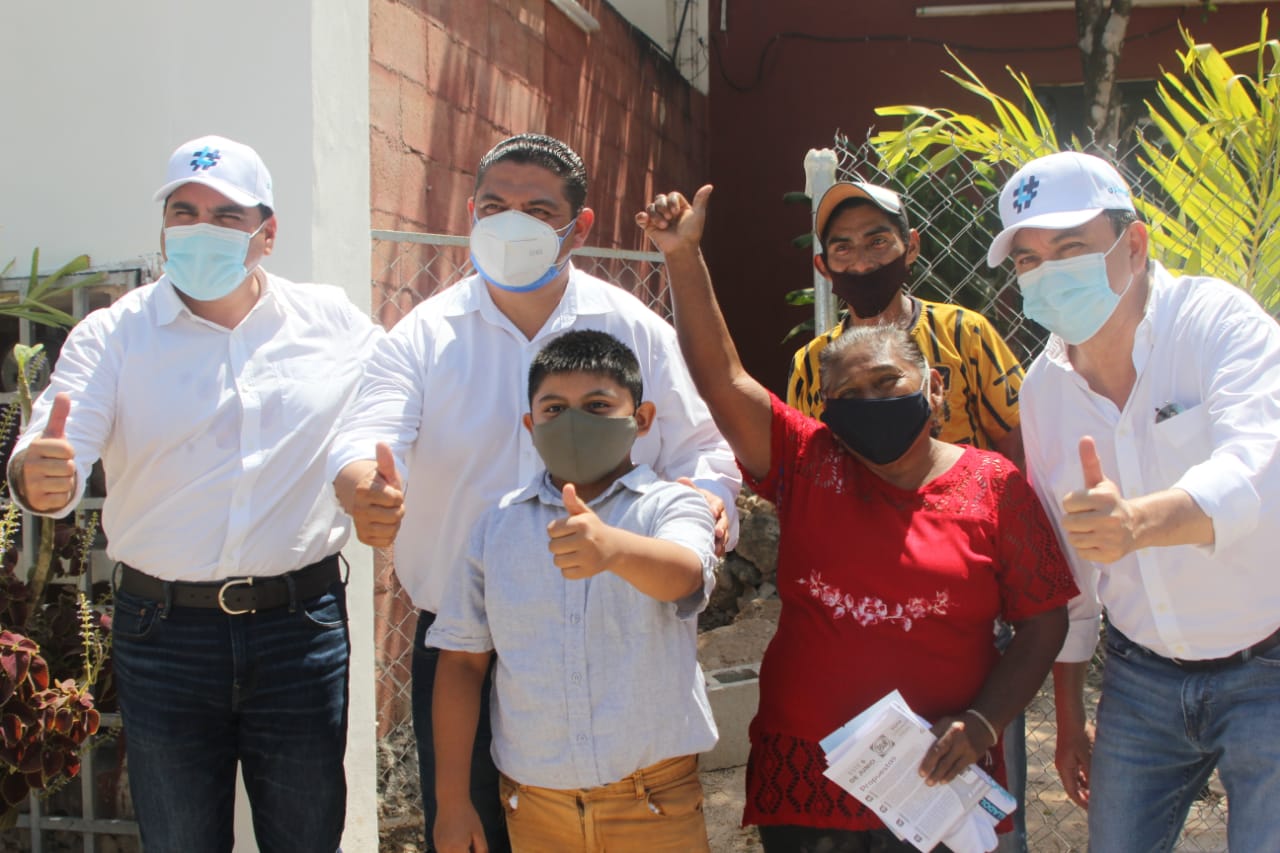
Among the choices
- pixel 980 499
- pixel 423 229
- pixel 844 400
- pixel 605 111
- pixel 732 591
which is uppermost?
pixel 605 111

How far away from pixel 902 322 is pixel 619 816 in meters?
1.43

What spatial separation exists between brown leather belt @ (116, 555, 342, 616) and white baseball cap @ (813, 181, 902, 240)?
1614 millimetres

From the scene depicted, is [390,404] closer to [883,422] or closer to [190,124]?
[883,422]

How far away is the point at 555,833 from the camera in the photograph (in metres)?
2.17

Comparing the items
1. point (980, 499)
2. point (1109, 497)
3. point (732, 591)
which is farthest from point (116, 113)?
point (732, 591)

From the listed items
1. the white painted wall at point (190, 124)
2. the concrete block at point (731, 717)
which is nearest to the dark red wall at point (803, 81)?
the concrete block at point (731, 717)

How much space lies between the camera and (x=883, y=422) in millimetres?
2250

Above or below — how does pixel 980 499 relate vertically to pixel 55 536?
above

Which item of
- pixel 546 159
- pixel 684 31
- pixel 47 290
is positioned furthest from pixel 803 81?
pixel 546 159

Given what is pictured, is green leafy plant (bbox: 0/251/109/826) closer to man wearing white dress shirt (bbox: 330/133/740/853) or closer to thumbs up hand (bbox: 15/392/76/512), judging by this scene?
thumbs up hand (bbox: 15/392/76/512)

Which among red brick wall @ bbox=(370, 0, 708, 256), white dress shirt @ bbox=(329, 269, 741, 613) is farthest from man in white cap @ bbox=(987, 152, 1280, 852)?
red brick wall @ bbox=(370, 0, 708, 256)

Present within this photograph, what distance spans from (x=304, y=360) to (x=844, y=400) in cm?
130

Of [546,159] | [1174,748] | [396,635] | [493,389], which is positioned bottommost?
[396,635]

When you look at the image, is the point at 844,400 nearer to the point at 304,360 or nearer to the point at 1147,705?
the point at 1147,705
